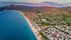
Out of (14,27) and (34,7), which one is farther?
(34,7)

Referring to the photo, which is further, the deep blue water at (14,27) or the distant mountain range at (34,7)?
the distant mountain range at (34,7)

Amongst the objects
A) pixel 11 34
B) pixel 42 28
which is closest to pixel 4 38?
pixel 11 34

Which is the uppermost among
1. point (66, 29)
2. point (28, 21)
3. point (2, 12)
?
point (2, 12)

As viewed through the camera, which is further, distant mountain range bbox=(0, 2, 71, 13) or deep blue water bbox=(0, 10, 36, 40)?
distant mountain range bbox=(0, 2, 71, 13)

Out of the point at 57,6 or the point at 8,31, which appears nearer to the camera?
the point at 8,31

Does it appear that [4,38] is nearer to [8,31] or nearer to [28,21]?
[8,31]

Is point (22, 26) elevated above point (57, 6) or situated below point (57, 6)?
below

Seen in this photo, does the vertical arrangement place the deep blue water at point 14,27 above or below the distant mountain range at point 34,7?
below
